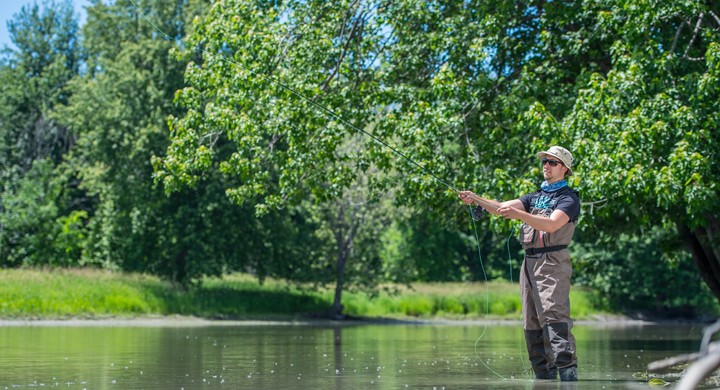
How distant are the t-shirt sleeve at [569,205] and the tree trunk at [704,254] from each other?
28.4 ft

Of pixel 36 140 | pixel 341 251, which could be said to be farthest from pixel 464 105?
pixel 36 140

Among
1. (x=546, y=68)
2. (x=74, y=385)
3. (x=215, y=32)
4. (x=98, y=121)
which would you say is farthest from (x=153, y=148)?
(x=74, y=385)

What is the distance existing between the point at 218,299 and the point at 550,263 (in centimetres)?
2762

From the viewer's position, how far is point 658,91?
48.4ft

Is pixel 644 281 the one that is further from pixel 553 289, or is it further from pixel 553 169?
pixel 553 289

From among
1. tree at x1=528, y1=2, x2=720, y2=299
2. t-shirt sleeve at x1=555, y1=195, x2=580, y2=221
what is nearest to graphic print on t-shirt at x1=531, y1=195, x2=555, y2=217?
t-shirt sleeve at x1=555, y1=195, x2=580, y2=221

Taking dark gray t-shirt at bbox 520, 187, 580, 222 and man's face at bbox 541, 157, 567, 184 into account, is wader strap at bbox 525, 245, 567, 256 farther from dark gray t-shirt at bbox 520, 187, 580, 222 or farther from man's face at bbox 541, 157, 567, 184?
man's face at bbox 541, 157, 567, 184

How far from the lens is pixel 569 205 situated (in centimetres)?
877

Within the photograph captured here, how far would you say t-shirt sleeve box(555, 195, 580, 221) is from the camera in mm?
8758

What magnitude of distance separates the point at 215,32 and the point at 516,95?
5477mm

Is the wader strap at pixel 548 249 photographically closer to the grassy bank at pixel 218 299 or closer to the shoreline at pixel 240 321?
the shoreline at pixel 240 321

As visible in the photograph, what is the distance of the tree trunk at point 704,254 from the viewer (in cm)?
1712

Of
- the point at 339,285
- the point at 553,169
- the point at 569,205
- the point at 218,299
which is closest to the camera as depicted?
the point at 569,205

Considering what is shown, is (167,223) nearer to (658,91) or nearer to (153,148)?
(153,148)
